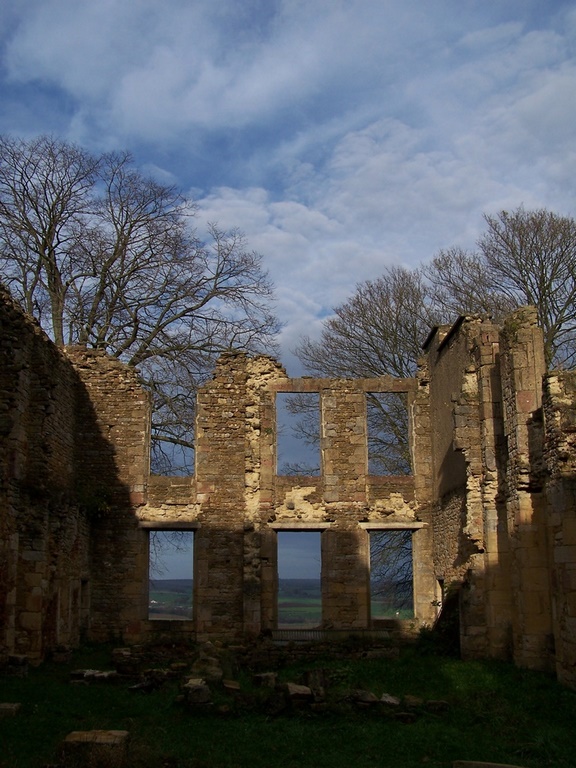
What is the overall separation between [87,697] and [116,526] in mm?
6835

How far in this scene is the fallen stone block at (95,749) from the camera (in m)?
7.60

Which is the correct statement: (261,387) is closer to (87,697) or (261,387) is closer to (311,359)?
(311,359)

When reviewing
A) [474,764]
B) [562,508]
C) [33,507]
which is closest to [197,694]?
[474,764]

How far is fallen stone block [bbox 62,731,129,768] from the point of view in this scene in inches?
299

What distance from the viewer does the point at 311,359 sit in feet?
81.7

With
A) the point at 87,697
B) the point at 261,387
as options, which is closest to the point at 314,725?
the point at 87,697

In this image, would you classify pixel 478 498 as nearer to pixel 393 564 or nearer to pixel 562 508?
pixel 562 508

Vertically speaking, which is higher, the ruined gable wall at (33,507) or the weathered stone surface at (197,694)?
the ruined gable wall at (33,507)

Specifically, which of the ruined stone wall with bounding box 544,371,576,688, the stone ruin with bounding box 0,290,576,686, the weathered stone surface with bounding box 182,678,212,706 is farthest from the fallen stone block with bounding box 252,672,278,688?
the ruined stone wall with bounding box 544,371,576,688

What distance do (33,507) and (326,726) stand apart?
705cm

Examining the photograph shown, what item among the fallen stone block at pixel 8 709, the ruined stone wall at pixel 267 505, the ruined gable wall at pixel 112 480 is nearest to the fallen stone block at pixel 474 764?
the fallen stone block at pixel 8 709

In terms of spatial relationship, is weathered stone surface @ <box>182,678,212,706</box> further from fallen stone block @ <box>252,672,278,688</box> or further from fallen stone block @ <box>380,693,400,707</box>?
fallen stone block @ <box>380,693,400,707</box>

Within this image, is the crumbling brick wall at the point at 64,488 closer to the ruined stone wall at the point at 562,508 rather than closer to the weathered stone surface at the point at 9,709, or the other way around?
the weathered stone surface at the point at 9,709

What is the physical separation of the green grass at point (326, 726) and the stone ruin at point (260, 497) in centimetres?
152
